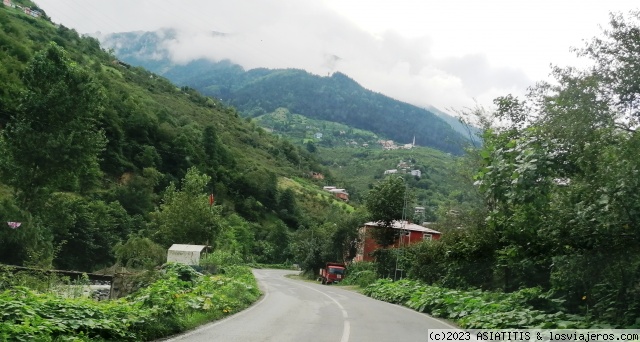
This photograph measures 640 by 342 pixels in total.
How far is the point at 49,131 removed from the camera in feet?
95.3

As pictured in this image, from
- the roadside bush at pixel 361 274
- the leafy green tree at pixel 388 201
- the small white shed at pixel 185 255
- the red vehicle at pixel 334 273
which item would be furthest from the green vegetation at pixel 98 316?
the red vehicle at pixel 334 273

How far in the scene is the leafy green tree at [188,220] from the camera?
42.1 m

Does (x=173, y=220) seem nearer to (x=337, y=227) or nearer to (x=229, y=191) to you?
(x=337, y=227)

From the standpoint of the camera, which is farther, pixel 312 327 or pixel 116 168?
pixel 116 168

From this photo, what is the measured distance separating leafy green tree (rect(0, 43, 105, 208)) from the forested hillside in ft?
0.19

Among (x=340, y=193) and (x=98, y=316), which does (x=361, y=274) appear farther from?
(x=340, y=193)

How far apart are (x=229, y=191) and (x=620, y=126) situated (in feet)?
272

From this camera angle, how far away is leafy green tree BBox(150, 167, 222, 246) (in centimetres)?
4206

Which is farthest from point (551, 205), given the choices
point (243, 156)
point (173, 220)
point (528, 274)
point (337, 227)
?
point (243, 156)

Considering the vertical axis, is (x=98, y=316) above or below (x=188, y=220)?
below

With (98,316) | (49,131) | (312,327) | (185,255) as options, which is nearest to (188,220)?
(185,255)

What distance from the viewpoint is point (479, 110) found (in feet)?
100

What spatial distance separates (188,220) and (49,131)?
15420 millimetres

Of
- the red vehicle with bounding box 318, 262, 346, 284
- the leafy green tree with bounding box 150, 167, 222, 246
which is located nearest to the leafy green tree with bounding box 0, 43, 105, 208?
the leafy green tree with bounding box 150, 167, 222, 246
